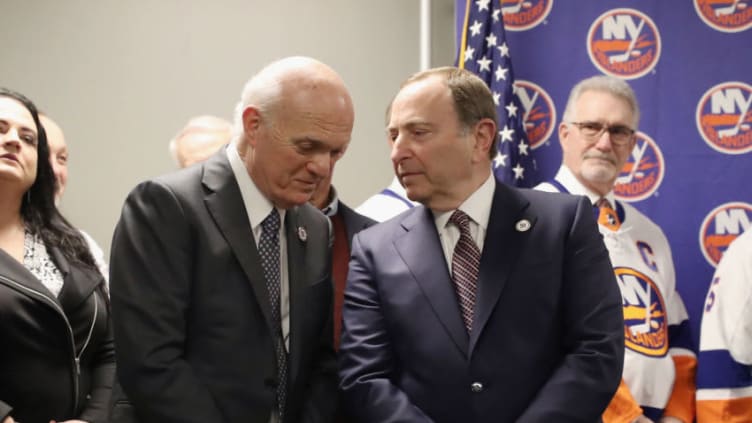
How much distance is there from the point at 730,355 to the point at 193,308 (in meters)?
2.07

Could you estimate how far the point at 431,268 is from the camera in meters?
2.16

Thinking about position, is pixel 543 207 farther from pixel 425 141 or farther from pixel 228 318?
pixel 228 318

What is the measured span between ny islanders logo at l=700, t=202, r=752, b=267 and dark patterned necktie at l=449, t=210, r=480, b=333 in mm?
1886

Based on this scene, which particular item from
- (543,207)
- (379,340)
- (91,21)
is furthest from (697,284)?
(91,21)

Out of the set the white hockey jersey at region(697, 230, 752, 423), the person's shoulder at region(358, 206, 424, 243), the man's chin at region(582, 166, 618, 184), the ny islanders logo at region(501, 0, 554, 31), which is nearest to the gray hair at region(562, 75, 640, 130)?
the man's chin at region(582, 166, 618, 184)

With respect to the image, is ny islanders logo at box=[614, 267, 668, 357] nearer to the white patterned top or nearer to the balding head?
the balding head

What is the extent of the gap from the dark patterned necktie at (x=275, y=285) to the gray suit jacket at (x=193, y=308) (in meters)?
0.03

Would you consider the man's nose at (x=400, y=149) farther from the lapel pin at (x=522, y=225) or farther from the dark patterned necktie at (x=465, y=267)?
the lapel pin at (x=522, y=225)

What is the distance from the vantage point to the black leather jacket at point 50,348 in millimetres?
2248

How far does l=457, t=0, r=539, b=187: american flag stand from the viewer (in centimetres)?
365

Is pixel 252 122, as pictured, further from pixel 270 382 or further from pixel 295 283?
pixel 270 382

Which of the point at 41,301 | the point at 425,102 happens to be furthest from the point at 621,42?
the point at 41,301

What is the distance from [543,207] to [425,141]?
0.36 m

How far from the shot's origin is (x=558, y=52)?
12.4 feet
